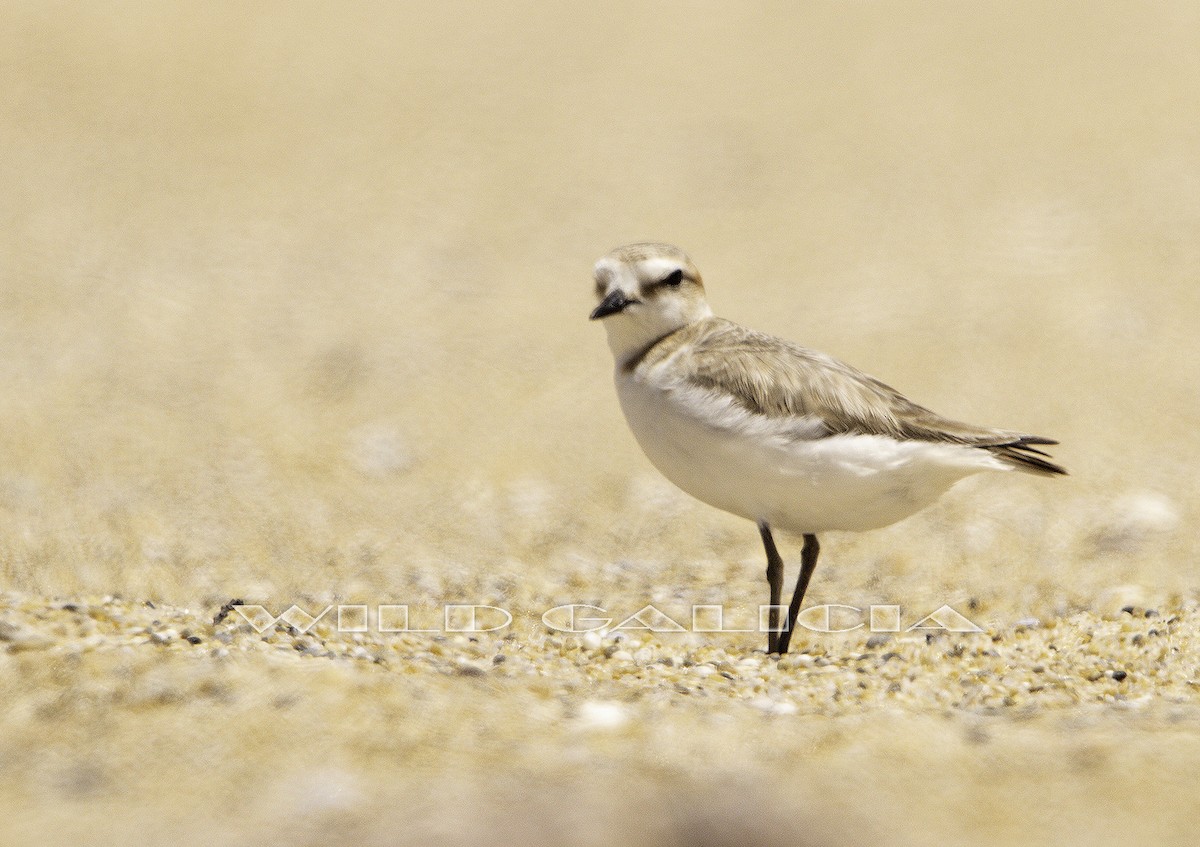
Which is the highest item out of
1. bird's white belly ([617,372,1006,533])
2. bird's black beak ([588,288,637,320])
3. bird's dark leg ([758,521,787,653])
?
bird's black beak ([588,288,637,320])

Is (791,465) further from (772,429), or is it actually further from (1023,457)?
(1023,457)

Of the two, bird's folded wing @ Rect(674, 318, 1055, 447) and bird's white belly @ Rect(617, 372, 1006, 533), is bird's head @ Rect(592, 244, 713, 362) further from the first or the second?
bird's white belly @ Rect(617, 372, 1006, 533)

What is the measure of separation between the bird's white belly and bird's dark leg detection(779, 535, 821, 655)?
217 mm

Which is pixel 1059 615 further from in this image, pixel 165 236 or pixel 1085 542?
pixel 165 236

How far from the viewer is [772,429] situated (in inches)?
180

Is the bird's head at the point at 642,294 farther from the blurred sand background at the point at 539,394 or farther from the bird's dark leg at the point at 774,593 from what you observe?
the blurred sand background at the point at 539,394

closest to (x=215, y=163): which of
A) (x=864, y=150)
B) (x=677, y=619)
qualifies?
(x=864, y=150)

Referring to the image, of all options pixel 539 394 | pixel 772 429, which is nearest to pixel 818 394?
pixel 772 429

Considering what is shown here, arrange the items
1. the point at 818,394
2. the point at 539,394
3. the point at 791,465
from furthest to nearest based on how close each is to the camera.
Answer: the point at 539,394 → the point at 818,394 → the point at 791,465

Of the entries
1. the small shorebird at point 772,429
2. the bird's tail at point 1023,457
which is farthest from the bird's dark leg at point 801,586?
the bird's tail at point 1023,457

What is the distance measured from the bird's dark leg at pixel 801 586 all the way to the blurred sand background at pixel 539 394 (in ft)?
0.87

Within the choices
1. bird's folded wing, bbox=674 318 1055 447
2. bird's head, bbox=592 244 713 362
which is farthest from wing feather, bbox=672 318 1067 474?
bird's head, bbox=592 244 713 362

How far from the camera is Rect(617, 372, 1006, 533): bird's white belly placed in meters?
4.57

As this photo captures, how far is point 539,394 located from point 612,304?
11.6 feet
